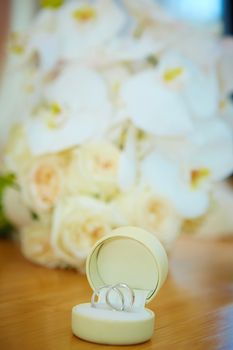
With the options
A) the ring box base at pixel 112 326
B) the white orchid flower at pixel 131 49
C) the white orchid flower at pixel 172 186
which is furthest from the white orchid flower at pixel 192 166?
the ring box base at pixel 112 326

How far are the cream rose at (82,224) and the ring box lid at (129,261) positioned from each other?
0.14 metres

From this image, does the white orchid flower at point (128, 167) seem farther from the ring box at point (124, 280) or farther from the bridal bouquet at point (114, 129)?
the ring box at point (124, 280)

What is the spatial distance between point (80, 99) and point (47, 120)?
0.05 m

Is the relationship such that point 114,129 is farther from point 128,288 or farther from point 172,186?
point 128,288

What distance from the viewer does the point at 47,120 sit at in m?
0.65

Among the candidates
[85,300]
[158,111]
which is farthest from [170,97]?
[85,300]

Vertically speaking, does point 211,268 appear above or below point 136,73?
below

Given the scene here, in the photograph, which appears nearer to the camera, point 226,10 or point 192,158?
point 192,158

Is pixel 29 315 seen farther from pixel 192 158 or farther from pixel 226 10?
pixel 226 10

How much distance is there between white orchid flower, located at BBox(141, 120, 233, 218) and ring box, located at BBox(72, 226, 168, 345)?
0.17 m

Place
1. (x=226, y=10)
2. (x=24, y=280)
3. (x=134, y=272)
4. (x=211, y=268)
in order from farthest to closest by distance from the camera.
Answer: (x=226, y=10) → (x=211, y=268) → (x=24, y=280) → (x=134, y=272)

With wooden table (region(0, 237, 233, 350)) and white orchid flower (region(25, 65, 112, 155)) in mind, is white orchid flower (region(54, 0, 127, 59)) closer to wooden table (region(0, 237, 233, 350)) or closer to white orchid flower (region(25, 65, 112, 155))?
white orchid flower (region(25, 65, 112, 155))

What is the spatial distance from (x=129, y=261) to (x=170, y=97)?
0.82ft

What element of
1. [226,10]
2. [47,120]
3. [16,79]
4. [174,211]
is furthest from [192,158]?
[226,10]
